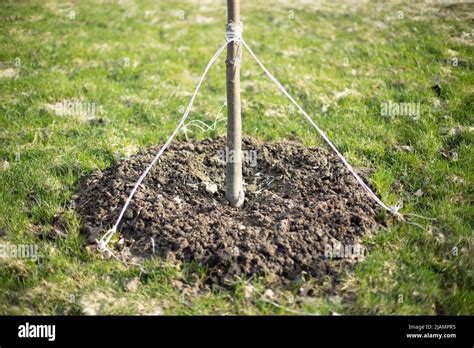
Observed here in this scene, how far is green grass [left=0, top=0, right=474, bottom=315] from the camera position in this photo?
350cm

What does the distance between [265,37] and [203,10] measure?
2.30 metres

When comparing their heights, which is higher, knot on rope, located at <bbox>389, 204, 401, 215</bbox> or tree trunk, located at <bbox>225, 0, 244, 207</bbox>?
tree trunk, located at <bbox>225, 0, 244, 207</bbox>

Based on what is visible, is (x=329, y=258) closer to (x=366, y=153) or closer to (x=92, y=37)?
(x=366, y=153)

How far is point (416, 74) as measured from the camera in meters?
6.78

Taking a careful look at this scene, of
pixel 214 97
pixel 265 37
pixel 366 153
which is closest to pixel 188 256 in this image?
pixel 366 153

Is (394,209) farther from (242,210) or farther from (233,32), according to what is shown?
(233,32)

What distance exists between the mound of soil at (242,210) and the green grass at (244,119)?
0.18 metres

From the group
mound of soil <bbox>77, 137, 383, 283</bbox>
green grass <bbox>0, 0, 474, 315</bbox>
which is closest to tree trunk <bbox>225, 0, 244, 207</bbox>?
mound of soil <bbox>77, 137, 383, 283</bbox>

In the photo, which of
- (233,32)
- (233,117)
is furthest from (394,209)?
(233,32)

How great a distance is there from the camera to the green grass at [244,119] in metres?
3.50

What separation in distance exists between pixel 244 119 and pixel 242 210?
204 centimetres

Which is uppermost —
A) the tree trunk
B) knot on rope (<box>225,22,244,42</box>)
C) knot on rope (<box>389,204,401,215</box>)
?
knot on rope (<box>225,22,244,42</box>)

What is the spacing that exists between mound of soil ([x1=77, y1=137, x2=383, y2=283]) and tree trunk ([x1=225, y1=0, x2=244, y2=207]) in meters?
0.17

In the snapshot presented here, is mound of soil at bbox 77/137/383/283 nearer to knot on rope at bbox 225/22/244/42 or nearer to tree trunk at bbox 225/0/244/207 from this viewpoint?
tree trunk at bbox 225/0/244/207
